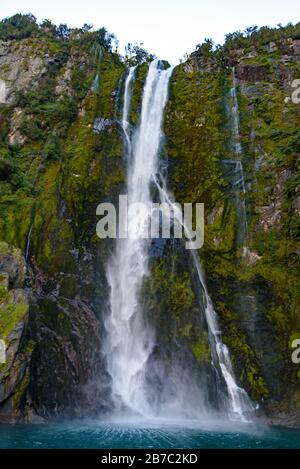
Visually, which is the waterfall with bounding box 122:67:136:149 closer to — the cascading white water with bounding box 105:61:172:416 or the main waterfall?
the cascading white water with bounding box 105:61:172:416

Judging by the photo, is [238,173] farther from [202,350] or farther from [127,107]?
A: [202,350]

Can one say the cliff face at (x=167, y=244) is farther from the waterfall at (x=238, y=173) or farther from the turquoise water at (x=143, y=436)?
the turquoise water at (x=143, y=436)

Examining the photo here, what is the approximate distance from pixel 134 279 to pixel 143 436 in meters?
7.62

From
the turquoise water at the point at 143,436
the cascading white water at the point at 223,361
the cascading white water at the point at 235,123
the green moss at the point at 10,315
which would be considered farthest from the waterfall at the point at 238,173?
the green moss at the point at 10,315

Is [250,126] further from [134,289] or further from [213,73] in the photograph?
[134,289]

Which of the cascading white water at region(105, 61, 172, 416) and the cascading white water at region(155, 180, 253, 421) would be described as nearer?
the cascading white water at region(155, 180, 253, 421)

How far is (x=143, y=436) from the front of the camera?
12391 millimetres

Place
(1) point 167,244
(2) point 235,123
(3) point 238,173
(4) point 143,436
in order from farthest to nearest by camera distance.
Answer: (2) point 235,123 → (3) point 238,173 → (1) point 167,244 → (4) point 143,436

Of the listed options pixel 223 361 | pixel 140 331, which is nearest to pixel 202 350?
pixel 223 361

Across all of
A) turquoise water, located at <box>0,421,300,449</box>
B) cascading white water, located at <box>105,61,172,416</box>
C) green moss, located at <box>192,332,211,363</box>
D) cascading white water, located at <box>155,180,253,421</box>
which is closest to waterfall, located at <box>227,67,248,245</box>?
cascading white water, located at <box>155,180,253,421</box>

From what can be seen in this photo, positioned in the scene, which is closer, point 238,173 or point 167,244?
point 167,244

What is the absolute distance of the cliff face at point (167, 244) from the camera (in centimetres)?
1598

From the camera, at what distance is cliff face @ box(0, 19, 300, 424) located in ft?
52.4

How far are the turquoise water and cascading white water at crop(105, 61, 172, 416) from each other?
230 centimetres
